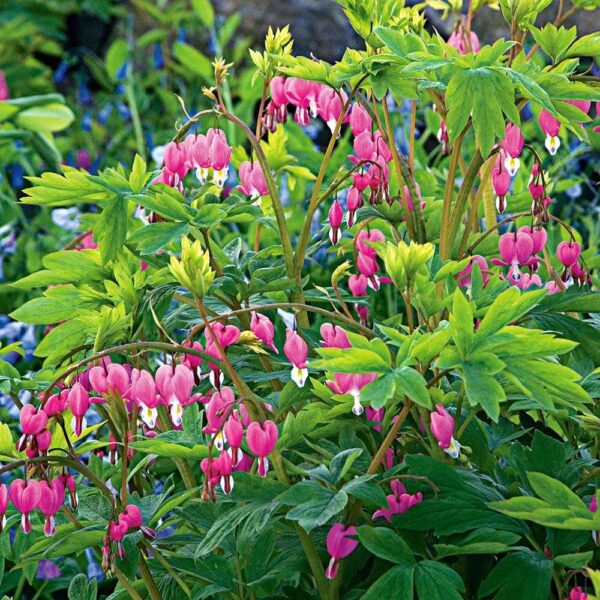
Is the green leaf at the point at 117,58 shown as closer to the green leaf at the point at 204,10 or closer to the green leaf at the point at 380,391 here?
the green leaf at the point at 204,10

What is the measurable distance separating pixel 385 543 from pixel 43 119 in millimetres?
2925

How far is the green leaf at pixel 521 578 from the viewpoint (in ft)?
4.73

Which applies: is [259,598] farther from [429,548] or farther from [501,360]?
[501,360]

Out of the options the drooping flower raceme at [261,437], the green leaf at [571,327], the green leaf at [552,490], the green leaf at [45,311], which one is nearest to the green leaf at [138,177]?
the green leaf at [45,311]

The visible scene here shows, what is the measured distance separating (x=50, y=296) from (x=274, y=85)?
1.84ft

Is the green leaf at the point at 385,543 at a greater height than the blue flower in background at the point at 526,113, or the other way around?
the green leaf at the point at 385,543

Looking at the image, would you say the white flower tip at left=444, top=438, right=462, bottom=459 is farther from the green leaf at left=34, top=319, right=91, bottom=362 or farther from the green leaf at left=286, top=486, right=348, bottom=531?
the green leaf at left=34, top=319, right=91, bottom=362

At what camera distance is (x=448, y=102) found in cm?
160

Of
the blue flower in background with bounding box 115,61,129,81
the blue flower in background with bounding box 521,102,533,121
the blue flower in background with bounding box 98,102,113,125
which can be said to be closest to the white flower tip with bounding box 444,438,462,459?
the blue flower in background with bounding box 521,102,533,121

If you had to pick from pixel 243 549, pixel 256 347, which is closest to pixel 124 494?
pixel 243 549

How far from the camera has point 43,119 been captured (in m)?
3.93

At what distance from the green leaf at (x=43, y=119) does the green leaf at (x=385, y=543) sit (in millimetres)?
2811

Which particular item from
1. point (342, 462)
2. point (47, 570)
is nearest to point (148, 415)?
point (342, 462)

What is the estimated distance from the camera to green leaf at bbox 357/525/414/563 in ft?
4.73
